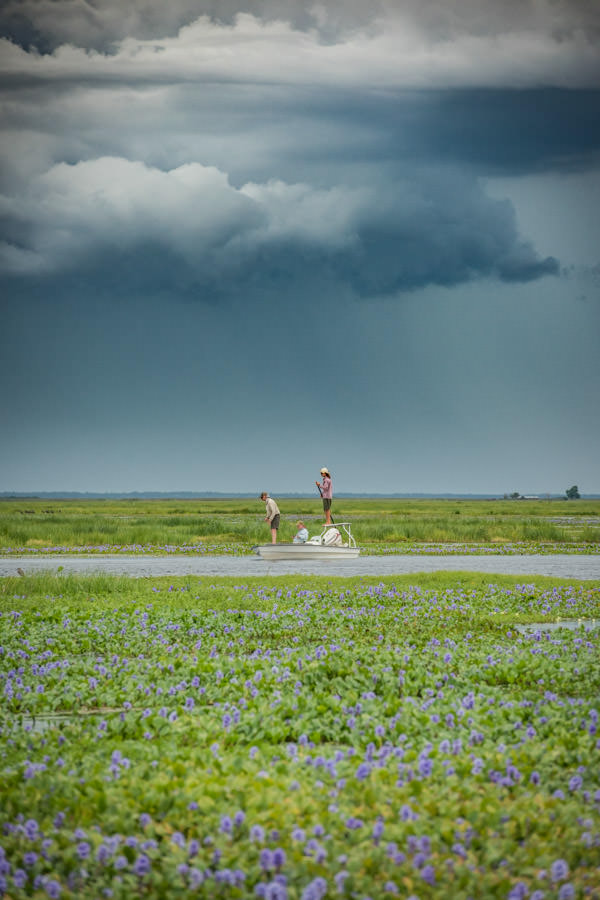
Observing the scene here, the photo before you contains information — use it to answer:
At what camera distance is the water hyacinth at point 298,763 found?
17.7ft

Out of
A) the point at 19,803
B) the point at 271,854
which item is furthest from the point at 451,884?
the point at 19,803

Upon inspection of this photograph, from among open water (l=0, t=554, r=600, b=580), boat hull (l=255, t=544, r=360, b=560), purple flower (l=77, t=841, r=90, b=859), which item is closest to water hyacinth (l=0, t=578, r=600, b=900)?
purple flower (l=77, t=841, r=90, b=859)

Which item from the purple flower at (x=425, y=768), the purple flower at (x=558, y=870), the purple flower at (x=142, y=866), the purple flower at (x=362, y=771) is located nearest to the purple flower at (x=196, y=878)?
the purple flower at (x=142, y=866)

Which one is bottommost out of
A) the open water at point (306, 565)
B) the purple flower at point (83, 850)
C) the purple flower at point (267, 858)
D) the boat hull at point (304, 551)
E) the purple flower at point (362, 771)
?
the open water at point (306, 565)

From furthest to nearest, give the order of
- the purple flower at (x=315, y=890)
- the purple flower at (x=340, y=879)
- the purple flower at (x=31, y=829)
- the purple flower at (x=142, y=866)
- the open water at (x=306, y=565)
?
the open water at (x=306, y=565) → the purple flower at (x=31, y=829) → the purple flower at (x=142, y=866) → the purple flower at (x=340, y=879) → the purple flower at (x=315, y=890)

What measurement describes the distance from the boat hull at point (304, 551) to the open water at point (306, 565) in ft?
1.22

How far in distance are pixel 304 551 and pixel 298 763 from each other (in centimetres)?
2624

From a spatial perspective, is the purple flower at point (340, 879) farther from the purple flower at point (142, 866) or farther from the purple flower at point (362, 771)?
the purple flower at point (362, 771)

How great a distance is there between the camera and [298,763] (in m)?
7.26

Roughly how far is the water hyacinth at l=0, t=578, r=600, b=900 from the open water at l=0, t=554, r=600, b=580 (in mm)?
13596

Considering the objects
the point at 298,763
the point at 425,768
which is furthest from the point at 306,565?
the point at 425,768

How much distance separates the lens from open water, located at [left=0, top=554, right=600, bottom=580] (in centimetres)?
2809

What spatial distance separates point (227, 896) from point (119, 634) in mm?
9399

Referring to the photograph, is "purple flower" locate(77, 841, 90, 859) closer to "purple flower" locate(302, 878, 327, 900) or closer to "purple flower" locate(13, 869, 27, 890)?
"purple flower" locate(13, 869, 27, 890)
